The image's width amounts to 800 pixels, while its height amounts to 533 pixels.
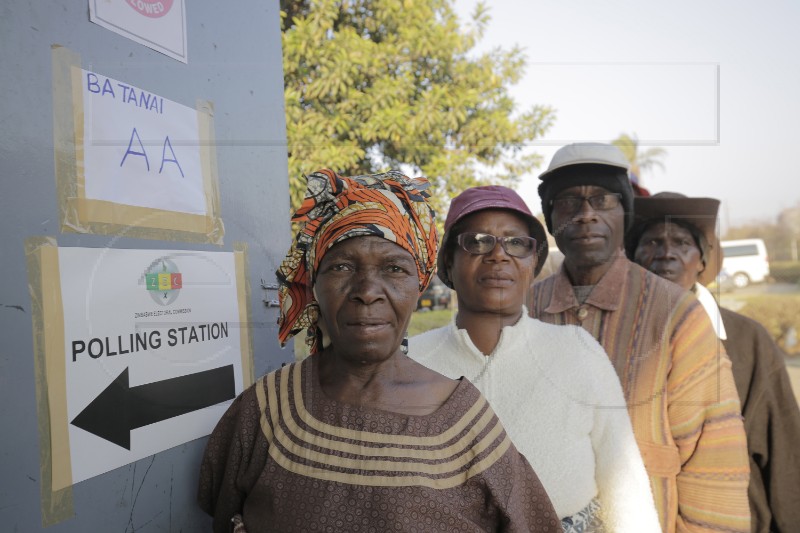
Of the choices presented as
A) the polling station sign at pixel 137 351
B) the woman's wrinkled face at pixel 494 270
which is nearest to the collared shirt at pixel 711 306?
the woman's wrinkled face at pixel 494 270

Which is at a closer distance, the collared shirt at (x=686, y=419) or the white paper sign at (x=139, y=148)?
the white paper sign at (x=139, y=148)

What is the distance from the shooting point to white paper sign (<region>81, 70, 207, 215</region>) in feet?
4.87

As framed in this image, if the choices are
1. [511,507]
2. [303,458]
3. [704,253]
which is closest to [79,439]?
[303,458]

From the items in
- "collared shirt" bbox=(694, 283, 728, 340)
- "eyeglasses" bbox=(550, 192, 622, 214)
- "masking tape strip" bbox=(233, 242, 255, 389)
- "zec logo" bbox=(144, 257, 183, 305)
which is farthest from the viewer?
"collared shirt" bbox=(694, 283, 728, 340)

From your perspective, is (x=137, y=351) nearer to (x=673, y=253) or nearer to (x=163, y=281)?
(x=163, y=281)

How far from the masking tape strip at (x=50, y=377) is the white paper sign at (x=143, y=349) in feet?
0.06

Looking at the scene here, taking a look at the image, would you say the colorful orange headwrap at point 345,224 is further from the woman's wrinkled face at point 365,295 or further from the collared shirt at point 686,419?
the collared shirt at point 686,419

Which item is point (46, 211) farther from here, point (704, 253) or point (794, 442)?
point (794, 442)

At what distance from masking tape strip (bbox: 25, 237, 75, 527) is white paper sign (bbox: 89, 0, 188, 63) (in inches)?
24.7

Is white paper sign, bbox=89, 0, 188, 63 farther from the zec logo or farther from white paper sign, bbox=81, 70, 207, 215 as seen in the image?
the zec logo

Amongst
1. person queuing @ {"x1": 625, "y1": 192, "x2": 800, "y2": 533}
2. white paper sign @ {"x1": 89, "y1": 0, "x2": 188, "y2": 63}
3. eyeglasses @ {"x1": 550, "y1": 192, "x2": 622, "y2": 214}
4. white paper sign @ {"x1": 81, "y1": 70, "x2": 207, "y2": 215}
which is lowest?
person queuing @ {"x1": 625, "y1": 192, "x2": 800, "y2": 533}

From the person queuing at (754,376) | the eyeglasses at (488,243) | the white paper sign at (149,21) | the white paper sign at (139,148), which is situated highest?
the white paper sign at (149,21)

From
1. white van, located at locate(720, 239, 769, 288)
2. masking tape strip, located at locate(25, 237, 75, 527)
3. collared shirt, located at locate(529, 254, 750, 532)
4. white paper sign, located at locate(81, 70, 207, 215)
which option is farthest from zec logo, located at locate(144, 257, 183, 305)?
white van, located at locate(720, 239, 769, 288)

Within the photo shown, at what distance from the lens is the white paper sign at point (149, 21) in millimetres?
1533
